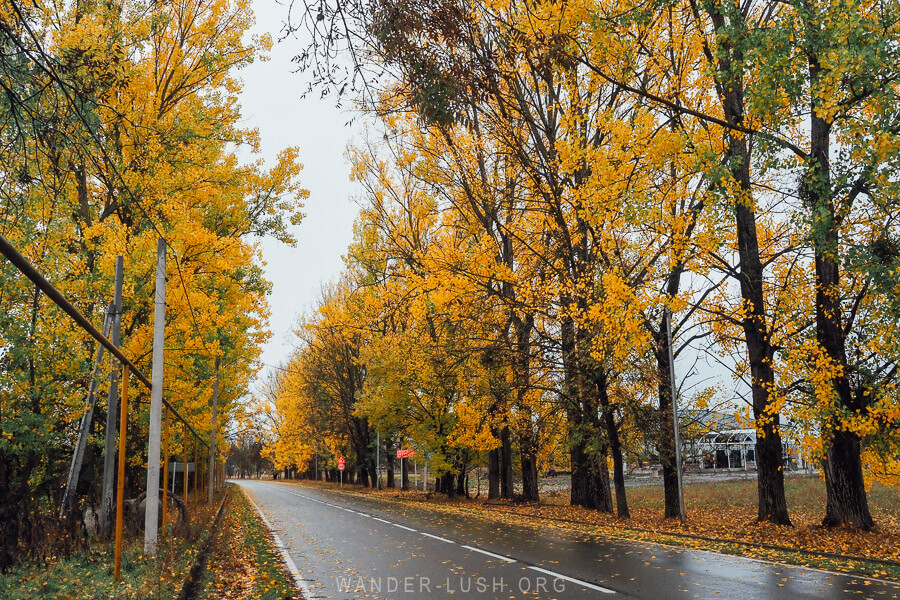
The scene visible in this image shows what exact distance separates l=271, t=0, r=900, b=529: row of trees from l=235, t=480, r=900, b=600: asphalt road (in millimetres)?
3756

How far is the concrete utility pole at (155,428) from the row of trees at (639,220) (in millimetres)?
5014

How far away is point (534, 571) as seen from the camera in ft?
30.2

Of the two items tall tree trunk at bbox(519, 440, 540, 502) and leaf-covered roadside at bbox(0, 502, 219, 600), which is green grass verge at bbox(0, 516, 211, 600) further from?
tall tree trunk at bbox(519, 440, 540, 502)

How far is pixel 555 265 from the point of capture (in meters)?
20.8

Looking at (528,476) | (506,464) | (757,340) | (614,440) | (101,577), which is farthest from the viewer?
(506,464)

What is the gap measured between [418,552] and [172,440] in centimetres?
985

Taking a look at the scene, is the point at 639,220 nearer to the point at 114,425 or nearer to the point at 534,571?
the point at 534,571

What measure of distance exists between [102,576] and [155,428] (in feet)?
8.56

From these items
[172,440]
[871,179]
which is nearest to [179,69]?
[172,440]

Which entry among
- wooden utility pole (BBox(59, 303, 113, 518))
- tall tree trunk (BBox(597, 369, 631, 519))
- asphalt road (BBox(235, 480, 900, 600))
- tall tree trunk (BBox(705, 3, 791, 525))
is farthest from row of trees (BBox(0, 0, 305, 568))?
tall tree trunk (BBox(705, 3, 791, 525))

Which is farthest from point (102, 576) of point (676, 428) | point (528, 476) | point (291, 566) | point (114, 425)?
point (528, 476)

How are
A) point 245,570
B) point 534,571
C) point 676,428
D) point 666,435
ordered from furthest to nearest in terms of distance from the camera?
point 666,435 < point 676,428 < point 245,570 < point 534,571

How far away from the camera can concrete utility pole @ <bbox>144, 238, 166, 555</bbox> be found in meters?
9.69

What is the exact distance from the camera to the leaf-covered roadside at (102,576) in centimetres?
655
